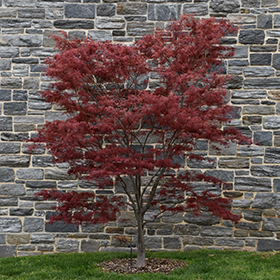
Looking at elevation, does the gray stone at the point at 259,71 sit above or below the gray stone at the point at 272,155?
above

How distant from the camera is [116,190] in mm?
6723

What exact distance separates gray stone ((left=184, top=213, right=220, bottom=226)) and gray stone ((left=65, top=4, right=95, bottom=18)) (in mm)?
4286

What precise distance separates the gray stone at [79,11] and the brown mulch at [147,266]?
4575 mm

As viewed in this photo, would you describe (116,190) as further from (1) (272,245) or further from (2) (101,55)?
(1) (272,245)

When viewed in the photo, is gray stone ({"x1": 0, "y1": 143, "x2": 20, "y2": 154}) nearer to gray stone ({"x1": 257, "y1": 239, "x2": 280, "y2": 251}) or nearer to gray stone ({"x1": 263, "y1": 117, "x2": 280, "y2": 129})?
gray stone ({"x1": 263, "y1": 117, "x2": 280, "y2": 129})

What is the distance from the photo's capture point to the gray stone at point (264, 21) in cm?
676

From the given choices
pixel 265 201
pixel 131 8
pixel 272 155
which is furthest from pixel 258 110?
pixel 131 8

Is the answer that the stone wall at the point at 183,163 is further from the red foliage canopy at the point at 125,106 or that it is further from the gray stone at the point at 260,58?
the red foliage canopy at the point at 125,106

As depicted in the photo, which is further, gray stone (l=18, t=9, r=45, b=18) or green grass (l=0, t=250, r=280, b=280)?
gray stone (l=18, t=9, r=45, b=18)

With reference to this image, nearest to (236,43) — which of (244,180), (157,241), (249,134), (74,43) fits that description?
(249,134)

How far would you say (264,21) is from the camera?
22.2ft

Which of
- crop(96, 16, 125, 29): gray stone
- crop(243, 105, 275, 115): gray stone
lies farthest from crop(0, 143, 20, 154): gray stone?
crop(243, 105, 275, 115): gray stone

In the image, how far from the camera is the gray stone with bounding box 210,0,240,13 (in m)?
6.80

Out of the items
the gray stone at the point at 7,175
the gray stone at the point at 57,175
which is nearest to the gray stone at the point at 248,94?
the gray stone at the point at 57,175
